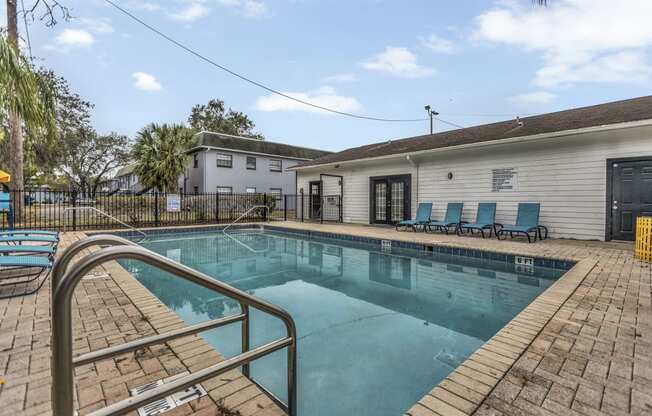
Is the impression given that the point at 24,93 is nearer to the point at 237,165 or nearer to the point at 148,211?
the point at 148,211

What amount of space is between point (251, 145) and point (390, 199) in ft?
42.3

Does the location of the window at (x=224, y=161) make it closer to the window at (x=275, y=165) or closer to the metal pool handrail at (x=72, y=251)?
the window at (x=275, y=165)

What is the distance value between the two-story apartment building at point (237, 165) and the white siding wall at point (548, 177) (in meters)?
9.89

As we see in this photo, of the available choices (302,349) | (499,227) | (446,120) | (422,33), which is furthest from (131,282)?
(446,120)

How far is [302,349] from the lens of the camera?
327cm

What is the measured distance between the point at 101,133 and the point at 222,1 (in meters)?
23.8

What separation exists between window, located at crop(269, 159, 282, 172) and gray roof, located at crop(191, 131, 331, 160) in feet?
1.69

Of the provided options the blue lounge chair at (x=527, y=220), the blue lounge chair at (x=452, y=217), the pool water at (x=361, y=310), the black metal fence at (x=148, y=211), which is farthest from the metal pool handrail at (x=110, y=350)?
the black metal fence at (x=148, y=211)

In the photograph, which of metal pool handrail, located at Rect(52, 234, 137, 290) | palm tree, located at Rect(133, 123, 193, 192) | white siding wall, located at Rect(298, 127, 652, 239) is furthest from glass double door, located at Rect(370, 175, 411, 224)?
palm tree, located at Rect(133, 123, 193, 192)

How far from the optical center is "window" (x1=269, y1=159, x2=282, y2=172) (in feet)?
76.2

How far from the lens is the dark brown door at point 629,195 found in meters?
7.33

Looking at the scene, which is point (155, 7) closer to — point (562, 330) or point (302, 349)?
point (302, 349)

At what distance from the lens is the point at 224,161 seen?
67.6 feet

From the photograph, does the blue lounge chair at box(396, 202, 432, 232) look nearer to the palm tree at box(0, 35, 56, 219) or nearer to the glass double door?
the glass double door
